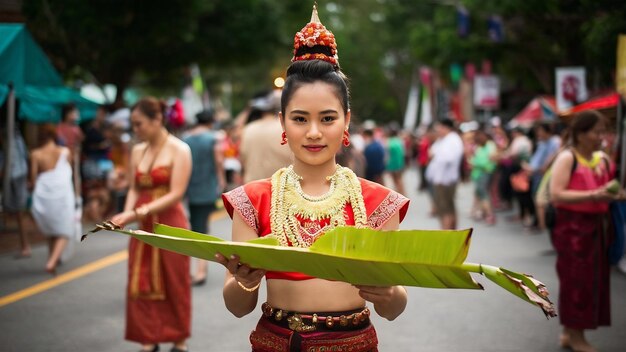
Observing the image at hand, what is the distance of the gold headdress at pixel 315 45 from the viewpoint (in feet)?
9.46

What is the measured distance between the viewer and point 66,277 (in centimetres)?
887

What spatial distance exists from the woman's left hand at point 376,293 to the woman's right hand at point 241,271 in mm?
Result: 325

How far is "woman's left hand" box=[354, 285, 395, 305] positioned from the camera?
2.47 metres

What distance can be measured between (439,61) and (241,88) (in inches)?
1161

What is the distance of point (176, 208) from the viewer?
19.7 feet

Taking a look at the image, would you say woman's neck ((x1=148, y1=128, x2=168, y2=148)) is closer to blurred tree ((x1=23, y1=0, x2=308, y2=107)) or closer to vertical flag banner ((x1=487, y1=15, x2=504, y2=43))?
blurred tree ((x1=23, y1=0, x2=308, y2=107))

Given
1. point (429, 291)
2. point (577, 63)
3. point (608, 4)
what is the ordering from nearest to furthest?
point (429, 291) → point (608, 4) → point (577, 63)

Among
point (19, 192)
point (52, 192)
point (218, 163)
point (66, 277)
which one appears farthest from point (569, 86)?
point (66, 277)

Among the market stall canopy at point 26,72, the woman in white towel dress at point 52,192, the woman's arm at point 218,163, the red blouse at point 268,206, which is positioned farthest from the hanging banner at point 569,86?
the red blouse at point 268,206

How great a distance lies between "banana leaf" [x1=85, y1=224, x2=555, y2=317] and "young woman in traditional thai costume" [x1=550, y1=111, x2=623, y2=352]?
4048 mm

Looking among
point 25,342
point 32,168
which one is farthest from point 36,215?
point 25,342

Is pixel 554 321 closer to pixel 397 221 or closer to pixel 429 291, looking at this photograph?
pixel 429 291

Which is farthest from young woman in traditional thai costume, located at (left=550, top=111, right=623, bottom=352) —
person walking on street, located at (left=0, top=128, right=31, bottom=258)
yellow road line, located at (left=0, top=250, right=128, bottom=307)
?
person walking on street, located at (left=0, top=128, right=31, bottom=258)

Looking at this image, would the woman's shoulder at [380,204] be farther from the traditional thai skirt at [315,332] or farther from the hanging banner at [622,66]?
the hanging banner at [622,66]
